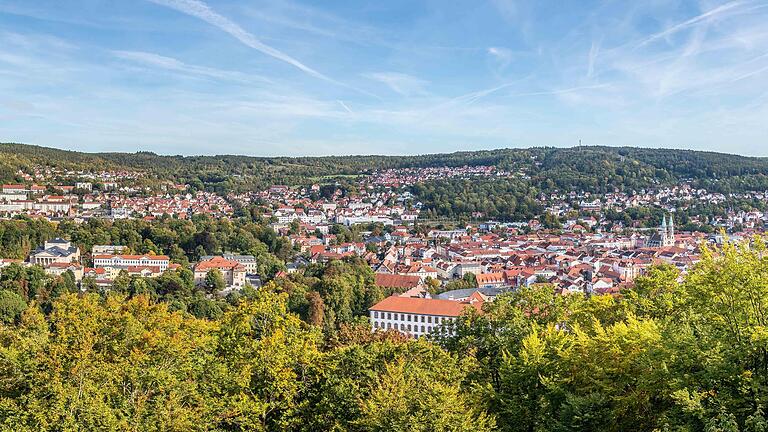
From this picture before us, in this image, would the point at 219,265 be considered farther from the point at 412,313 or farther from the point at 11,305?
the point at 412,313

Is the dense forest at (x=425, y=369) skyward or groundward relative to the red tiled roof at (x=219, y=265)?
skyward

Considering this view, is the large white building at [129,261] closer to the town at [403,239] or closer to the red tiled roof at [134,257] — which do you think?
the red tiled roof at [134,257]

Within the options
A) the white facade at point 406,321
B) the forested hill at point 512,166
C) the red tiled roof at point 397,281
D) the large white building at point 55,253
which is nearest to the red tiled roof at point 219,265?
the large white building at point 55,253

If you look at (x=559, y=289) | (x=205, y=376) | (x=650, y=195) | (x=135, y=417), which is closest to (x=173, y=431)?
(x=135, y=417)

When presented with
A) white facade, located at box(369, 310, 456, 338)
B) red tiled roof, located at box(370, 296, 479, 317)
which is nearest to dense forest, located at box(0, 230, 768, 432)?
red tiled roof, located at box(370, 296, 479, 317)

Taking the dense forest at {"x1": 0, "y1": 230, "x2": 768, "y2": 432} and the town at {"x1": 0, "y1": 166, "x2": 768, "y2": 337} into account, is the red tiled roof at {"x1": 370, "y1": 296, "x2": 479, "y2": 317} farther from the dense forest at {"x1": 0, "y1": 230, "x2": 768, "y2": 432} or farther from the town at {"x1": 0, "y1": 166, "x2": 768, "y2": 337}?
the dense forest at {"x1": 0, "y1": 230, "x2": 768, "y2": 432}

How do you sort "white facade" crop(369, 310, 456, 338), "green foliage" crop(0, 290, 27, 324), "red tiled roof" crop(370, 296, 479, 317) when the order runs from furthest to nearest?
"white facade" crop(369, 310, 456, 338) → "red tiled roof" crop(370, 296, 479, 317) → "green foliage" crop(0, 290, 27, 324)
